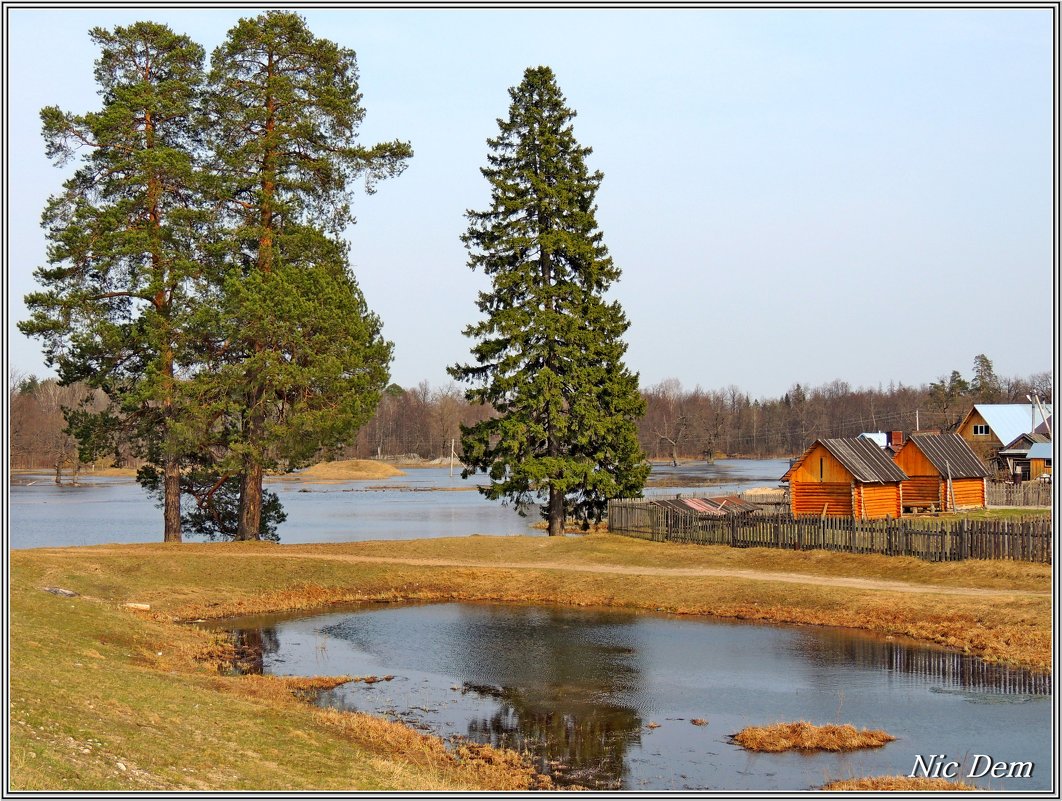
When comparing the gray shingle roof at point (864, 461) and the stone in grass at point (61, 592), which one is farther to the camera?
the gray shingle roof at point (864, 461)

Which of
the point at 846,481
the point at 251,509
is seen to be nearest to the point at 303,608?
the point at 251,509

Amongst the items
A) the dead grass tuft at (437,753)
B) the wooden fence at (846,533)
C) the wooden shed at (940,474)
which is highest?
the wooden shed at (940,474)

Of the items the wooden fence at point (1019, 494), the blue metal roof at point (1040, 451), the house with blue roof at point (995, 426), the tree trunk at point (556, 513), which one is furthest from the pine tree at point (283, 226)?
the house with blue roof at point (995, 426)

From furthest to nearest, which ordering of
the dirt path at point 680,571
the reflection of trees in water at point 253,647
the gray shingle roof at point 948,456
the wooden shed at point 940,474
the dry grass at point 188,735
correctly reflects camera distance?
the wooden shed at point 940,474 < the gray shingle roof at point 948,456 < the dirt path at point 680,571 < the reflection of trees in water at point 253,647 < the dry grass at point 188,735

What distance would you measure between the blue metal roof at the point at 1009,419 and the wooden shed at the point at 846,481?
33.1 m

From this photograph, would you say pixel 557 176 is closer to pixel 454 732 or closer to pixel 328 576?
pixel 328 576

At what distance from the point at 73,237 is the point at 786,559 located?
28.5 meters

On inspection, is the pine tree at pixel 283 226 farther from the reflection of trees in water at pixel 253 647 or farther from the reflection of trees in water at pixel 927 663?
the reflection of trees in water at pixel 927 663

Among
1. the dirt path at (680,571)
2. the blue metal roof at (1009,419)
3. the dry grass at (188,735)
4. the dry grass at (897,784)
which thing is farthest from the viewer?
the blue metal roof at (1009,419)

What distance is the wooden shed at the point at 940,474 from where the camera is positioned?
184 feet

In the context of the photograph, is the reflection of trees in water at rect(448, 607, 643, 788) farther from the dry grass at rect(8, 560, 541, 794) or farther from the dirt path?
the dirt path

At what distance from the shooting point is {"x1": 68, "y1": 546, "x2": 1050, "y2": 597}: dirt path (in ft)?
103

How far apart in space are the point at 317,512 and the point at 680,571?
49551 millimetres

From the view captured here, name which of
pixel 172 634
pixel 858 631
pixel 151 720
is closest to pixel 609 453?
pixel 858 631
